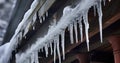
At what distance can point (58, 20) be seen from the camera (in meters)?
2.90

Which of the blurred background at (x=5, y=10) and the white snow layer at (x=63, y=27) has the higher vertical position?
the blurred background at (x=5, y=10)

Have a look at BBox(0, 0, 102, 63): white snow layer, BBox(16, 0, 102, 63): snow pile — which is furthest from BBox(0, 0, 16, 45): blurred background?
BBox(16, 0, 102, 63): snow pile

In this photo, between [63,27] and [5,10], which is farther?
[5,10]

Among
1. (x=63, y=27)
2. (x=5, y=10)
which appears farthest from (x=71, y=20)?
(x=5, y=10)

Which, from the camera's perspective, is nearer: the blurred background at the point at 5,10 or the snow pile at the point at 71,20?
the snow pile at the point at 71,20

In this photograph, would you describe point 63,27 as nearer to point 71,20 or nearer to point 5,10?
point 71,20

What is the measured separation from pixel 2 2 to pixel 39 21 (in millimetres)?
3869

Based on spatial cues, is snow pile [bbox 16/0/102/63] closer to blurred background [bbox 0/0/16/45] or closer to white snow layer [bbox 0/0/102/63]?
white snow layer [bbox 0/0/102/63]

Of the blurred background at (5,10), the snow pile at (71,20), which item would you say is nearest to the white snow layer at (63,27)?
the snow pile at (71,20)

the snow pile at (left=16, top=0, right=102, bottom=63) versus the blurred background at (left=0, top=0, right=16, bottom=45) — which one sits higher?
the blurred background at (left=0, top=0, right=16, bottom=45)

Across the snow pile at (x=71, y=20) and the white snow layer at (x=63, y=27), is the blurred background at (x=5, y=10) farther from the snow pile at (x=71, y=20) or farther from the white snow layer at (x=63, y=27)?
the snow pile at (x=71, y=20)

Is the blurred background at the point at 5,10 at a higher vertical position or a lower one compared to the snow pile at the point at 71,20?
higher

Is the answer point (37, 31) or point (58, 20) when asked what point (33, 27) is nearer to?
point (37, 31)

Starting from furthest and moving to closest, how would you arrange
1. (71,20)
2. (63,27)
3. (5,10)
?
(5,10), (63,27), (71,20)
